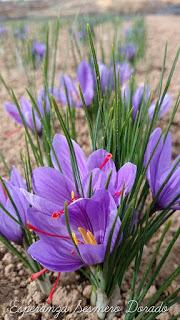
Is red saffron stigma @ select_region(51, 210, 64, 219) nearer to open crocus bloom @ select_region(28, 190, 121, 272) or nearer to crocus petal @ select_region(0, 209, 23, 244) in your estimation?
open crocus bloom @ select_region(28, 190, 121, 272)

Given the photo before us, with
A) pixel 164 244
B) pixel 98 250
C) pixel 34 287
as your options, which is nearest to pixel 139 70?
Result: pixel 164 244

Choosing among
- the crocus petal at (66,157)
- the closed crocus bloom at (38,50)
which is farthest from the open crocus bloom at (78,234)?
the closed crocus bloom at (38,50)

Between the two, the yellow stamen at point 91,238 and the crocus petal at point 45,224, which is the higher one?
the crocus petal at point 45,224

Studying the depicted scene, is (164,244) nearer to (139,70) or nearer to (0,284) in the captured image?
(0,284)

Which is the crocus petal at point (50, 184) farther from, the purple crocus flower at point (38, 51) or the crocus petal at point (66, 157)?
the purple crocus flower at point (38, 51)

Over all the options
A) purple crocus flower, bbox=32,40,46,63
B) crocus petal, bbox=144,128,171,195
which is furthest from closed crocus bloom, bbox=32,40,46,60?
crocus petal, bbox=144,128,171,195

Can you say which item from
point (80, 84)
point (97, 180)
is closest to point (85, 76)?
point (80, 84)

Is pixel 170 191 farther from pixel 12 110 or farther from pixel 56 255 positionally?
pixel 12 110
